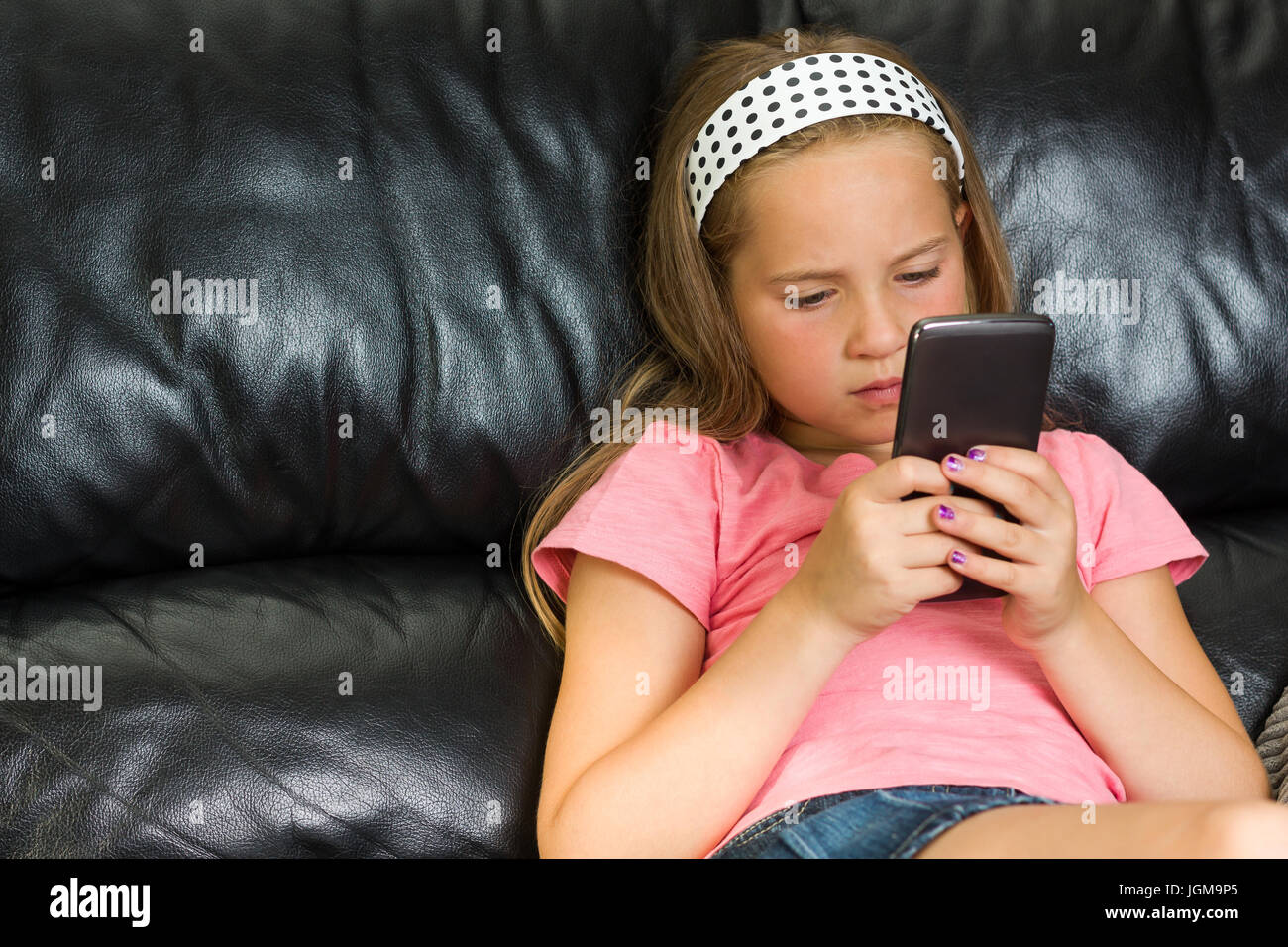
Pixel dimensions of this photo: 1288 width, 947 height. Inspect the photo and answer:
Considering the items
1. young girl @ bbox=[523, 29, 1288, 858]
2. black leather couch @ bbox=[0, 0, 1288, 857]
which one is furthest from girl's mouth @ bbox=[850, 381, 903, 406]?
black leather couch @ bbox=[0, 0, 1288, 857]

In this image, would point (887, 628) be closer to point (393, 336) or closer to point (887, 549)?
point (887, 549)

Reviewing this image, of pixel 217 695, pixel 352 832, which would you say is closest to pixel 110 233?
pixel 217 695

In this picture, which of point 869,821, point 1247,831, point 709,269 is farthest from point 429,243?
point 1247,831

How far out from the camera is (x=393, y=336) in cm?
114

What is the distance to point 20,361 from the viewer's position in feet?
3.51

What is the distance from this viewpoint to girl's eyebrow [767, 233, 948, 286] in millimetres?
1000

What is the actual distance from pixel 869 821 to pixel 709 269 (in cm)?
50

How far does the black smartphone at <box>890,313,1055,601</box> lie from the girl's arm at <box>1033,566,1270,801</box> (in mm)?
115

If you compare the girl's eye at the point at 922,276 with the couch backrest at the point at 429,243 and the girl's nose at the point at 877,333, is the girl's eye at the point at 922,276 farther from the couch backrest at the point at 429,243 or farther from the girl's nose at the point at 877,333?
the couch backrest at the point at 429,243

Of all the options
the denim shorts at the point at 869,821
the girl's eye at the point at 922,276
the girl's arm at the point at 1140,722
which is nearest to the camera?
the denim shorts at the point at 869,821

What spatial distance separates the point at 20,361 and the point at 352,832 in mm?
483

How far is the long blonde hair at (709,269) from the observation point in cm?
109

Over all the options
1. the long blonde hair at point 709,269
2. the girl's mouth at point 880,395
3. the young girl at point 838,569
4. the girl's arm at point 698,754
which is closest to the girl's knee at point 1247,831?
the young girl at point 838,569

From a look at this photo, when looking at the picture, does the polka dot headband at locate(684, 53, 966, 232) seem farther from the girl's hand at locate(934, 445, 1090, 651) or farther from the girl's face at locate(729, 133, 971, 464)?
the girl's hand at locate(934, 445, 1090, 651)
